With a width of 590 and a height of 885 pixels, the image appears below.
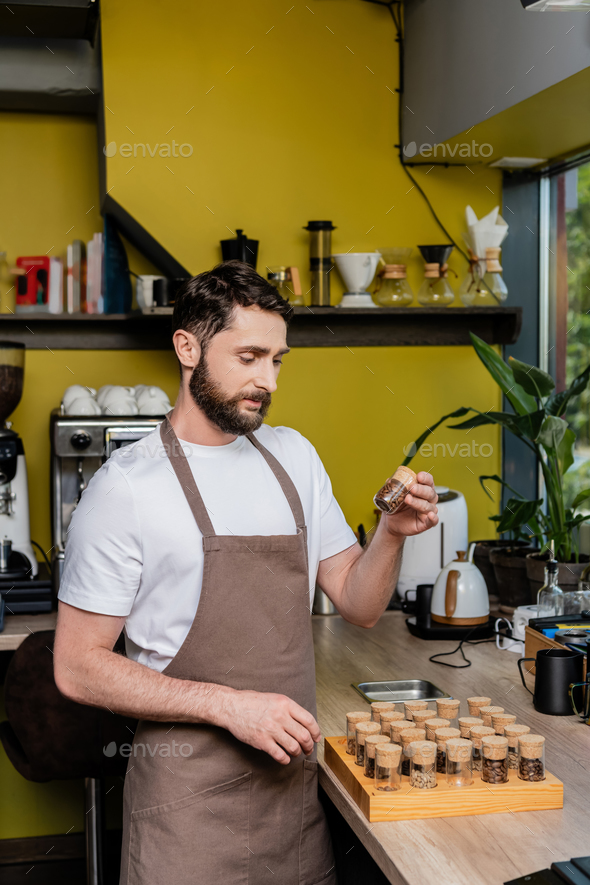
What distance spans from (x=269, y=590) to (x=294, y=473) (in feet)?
Answer: 0.90

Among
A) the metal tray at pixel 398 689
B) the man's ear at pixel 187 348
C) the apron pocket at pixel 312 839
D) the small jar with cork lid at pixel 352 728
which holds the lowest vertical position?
the apron pocket at pixel 312 839

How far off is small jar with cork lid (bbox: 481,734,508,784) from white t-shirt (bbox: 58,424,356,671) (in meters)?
0.53

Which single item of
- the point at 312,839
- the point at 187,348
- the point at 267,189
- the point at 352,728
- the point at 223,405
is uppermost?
the point at 267,189

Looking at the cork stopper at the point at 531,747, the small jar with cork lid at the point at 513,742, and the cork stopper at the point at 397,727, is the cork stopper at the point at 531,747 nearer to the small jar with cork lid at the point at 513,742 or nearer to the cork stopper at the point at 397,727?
the small jar with cork lid at the point at 513,742

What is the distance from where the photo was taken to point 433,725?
142 centimetres

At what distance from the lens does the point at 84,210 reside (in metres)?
3.17

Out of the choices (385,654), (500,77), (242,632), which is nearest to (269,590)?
(242,632)

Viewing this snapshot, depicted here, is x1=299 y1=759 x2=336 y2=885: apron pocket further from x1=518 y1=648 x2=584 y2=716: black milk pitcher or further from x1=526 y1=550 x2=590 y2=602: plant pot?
x1=526 y1=550 x2=590 y2=602: plant pot

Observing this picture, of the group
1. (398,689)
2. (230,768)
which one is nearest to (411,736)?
(230,768)

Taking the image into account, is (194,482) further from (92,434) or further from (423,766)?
(92,434)

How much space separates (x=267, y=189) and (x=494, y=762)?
220cm

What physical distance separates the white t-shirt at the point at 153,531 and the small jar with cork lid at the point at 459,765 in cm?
49

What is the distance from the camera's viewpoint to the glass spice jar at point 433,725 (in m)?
1.41

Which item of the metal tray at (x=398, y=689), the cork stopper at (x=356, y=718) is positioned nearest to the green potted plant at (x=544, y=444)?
the metal tray at (x=398, y=689)
